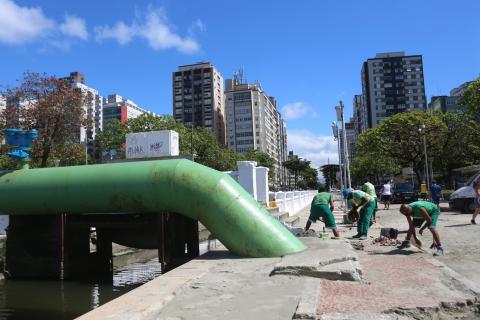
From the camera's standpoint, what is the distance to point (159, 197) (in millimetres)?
9125

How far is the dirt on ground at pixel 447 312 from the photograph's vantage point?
15.9 feet

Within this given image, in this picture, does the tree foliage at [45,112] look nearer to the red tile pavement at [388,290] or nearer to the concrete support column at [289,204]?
the concrete support column at [289,204]

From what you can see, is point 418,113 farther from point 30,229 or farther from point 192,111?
point 192,111

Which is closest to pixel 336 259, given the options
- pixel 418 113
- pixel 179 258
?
pixel 179 258

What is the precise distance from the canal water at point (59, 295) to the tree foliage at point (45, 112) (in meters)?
15.0

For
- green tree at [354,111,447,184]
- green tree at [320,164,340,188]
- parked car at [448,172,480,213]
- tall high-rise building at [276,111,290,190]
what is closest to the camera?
parked car at [448,172,480,213]

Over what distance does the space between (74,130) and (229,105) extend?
10791 centimetres

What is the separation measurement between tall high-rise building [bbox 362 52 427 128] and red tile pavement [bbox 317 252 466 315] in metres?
129

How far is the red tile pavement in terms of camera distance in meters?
5.07

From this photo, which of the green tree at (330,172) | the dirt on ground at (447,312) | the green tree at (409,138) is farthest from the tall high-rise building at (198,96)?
the dirt on ground at (447,312)

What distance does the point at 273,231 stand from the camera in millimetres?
8516

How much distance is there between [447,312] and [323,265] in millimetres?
2174

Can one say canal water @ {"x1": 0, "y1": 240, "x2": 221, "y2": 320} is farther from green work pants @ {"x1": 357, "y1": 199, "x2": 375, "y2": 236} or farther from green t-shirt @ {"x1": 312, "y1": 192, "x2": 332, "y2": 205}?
green work pants @ {"x1": 357, "y1": 199, "x2": 375, "y2": 236}

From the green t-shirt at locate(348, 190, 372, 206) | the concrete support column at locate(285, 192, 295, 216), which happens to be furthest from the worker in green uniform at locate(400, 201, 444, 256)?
the concrete support column at locate(285, 192, 295, 216)
